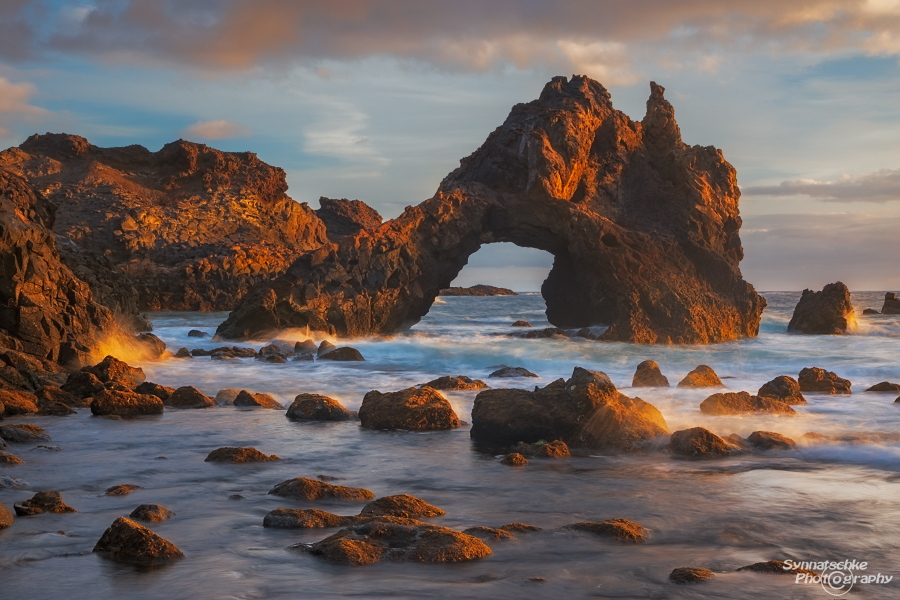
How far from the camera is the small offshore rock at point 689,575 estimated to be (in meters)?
4.16

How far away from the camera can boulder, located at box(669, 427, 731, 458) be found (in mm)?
7988

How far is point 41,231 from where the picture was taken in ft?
45.7

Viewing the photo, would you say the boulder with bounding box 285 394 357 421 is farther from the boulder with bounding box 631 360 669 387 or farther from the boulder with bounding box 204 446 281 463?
the boulder with bounding box 631 360 669 387

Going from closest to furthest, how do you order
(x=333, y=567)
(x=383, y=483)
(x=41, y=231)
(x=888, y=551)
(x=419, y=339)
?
1. (x=333, y=567)
2. (x=888, y=551)
3. (x=383, y=483)
4. (x=41, y=231)
5. (x=419, y=339)

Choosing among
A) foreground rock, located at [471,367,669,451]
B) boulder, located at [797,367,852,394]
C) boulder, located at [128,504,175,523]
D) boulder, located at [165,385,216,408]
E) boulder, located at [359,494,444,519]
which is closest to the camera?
boulder, located at [128,504,175,523]

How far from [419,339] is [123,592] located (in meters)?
19.2

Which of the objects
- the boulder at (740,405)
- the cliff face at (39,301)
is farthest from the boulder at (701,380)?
the cliff face at (39,301)

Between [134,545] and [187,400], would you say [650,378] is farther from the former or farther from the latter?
[134,545]

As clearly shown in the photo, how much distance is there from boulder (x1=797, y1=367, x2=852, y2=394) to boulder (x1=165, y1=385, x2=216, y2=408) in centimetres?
1047

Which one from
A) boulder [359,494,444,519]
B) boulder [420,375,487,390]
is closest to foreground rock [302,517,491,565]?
boulder [359,494,444,519]

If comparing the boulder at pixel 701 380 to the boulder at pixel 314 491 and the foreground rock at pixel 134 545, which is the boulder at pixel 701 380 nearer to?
the boulder at pixel 314 491

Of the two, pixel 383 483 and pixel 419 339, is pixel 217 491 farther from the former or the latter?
pixel 419 339

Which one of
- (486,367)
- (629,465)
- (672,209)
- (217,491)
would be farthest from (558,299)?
(217,491)

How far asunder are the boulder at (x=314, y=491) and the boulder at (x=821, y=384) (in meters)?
10.2
